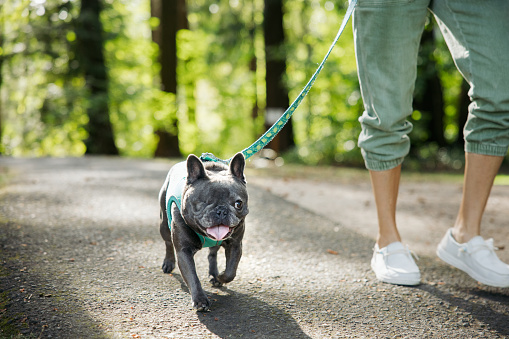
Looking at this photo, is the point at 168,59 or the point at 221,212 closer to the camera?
the point at 221,212

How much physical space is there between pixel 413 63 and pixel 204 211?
5.54 ft

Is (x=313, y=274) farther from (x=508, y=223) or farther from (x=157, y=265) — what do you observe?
(x=508, y=223)

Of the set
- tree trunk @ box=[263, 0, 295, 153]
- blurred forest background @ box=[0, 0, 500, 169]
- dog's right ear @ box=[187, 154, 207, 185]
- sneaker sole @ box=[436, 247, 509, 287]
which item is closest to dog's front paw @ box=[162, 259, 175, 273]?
dog's right ear @ box=[187, 154, 207, 185]

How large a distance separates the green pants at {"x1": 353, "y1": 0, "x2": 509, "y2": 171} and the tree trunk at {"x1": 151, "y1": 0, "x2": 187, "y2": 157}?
12.6 m

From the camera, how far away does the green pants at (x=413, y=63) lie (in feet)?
8.98

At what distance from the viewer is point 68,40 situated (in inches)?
529

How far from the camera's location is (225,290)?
2721 mm

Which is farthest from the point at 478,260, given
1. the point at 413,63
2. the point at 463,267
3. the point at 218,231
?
the point at 218,231

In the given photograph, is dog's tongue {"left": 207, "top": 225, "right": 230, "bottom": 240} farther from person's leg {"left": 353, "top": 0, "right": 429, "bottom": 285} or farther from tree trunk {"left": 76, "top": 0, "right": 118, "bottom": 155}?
tree trunk {"left": 76, "top": 0, "right": 118, "bottom": 155}

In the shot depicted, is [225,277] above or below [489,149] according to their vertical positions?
below

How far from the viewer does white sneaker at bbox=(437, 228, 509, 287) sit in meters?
2.80

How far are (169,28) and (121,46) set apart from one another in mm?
2891

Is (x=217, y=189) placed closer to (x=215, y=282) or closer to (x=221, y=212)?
(x=221, y=212)

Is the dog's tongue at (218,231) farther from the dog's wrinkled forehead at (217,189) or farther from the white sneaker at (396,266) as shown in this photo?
the white sneaker at (396,266)
